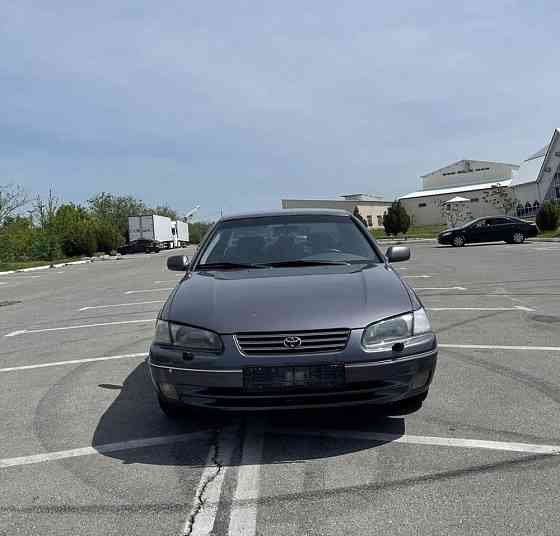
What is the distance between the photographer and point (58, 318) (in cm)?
1034

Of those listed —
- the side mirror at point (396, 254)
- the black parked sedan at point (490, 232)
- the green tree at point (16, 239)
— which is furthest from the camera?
the green tree at point (16, 239)

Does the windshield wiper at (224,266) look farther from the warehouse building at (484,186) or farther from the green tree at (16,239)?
the warehouse building at (484,186)

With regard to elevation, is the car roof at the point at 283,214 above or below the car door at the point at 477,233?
above

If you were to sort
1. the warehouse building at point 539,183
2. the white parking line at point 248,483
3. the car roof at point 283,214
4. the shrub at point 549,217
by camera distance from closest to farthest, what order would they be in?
the white parking line at point 248,483 < the car roof at point 283,214 < the shrub at point 549,217 < the warehouse building at point 539,183

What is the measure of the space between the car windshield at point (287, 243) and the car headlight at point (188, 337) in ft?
3.76

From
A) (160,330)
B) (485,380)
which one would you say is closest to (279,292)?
(160,330)

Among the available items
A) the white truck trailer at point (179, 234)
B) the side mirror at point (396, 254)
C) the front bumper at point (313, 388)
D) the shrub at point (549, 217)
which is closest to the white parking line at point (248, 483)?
the front bumper at point (313, 388)

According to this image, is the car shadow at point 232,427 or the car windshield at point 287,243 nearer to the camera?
the car shadow at point 232,427

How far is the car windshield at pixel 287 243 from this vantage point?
4.86 m

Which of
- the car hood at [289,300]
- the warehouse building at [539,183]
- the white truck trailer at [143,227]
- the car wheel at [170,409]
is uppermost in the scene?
the warehouse building at [539,183]

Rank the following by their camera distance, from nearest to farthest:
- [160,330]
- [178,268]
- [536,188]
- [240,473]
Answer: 1. [240,473]
2. [160,330]
3. [178,268]
4. [536,188]

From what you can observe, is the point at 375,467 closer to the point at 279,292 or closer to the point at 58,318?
the point at 279,292

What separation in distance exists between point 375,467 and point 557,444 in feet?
3.81

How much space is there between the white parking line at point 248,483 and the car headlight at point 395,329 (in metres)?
0.94
